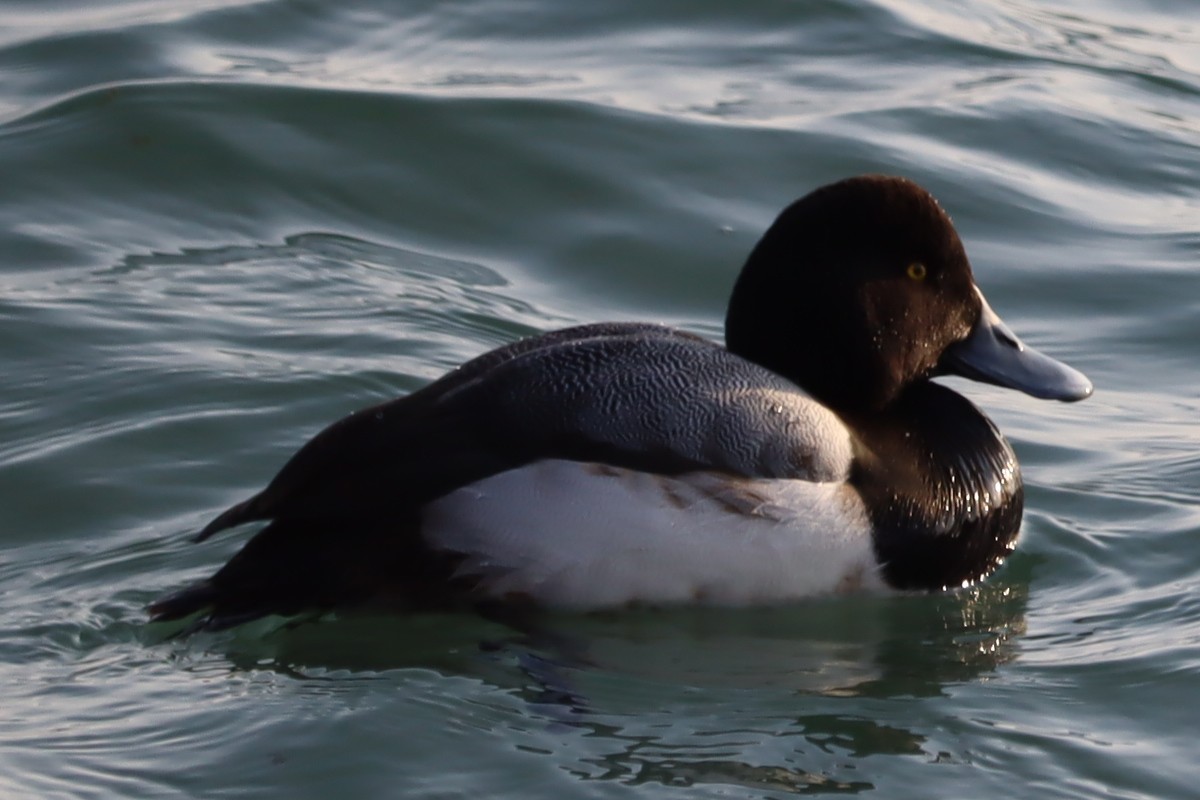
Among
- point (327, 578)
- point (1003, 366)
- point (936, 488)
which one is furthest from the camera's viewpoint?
point (1003, 366)

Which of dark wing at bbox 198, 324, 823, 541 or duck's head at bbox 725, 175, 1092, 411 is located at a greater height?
duck's head at bbox 725, 175, 1092, 411

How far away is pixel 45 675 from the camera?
4281 millimetres

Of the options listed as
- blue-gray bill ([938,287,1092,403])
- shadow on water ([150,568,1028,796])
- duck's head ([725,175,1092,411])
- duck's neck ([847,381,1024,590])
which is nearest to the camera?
shadow on water ([150,568,1028,796])

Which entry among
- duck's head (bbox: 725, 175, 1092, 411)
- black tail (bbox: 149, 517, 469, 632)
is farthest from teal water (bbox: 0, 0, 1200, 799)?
duck's head (bbox: 725, 175, 1092, 411)

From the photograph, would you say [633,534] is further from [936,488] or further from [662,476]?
[936,488]

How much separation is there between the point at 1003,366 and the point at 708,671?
1366mm

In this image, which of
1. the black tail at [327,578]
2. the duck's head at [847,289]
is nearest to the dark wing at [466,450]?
the black tail at [327,578]

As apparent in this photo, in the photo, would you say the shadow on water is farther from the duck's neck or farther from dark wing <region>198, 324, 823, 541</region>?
dark wing <region>198, 324, 823, 541</region>

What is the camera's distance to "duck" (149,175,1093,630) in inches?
172

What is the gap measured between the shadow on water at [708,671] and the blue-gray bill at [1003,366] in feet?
2.10

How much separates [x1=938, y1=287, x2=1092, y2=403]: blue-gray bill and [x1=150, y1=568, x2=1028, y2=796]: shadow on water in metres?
0.64

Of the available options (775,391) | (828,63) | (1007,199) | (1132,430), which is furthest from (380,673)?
(828,63)

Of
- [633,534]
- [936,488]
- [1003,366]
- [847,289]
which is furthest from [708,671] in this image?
[1003,366]

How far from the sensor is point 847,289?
4902 mm
